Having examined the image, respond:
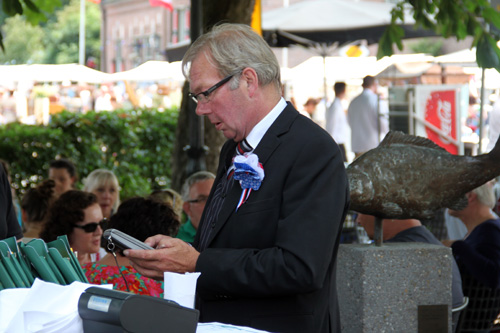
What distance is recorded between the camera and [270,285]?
242 centimetres

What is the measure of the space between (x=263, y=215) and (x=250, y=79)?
0.43 m

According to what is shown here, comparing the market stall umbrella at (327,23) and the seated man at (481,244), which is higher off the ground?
the market stall umbrella at (327,23)

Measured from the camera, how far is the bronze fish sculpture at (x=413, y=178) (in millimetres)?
3846

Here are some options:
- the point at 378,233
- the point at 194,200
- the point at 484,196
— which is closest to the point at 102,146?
the point at 194,200

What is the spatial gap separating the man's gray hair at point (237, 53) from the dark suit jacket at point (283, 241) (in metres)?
0.16

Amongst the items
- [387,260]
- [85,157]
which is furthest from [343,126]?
[387,260]

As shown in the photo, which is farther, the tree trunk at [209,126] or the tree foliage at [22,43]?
the tree foliage at [22,43]

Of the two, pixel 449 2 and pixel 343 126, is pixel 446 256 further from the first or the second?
pixel 343 126

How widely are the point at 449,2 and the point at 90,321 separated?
473cm

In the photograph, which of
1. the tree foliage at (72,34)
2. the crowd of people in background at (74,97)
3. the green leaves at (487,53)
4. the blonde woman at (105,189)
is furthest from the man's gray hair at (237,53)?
the tree foliage at (72,34)

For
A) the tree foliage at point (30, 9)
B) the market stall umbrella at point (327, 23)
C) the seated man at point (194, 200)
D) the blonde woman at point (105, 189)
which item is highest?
the tree foliage at point (30, 9)

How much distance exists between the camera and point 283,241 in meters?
2.42

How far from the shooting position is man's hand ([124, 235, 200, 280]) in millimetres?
2434

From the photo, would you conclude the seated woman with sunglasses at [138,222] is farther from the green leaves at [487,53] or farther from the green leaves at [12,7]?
the green leaves at [487,53]
